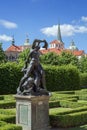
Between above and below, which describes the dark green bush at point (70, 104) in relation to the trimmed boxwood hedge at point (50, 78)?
below

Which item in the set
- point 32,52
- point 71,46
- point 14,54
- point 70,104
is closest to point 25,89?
point 32,52

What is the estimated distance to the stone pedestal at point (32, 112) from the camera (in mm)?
12179

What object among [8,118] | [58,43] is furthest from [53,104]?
[58,43]

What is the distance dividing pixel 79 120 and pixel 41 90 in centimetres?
314

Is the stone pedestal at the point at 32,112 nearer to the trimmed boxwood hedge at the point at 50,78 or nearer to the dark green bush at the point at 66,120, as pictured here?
the dark green bush at the point at 66,120

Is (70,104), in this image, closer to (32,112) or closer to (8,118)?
(8,118)

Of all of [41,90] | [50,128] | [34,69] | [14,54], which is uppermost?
[14,54]

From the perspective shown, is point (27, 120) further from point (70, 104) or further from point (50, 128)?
point (70, 104)

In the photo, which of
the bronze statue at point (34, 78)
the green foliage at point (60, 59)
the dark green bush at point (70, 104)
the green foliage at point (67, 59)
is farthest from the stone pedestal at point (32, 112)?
the green foliage at point (67, 59)

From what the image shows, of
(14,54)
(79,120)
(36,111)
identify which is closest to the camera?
(36,111)

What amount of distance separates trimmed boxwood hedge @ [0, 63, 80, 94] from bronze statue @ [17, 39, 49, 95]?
703 inches

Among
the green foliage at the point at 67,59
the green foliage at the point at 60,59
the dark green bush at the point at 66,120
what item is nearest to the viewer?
the dark green bush at the point at 66,120

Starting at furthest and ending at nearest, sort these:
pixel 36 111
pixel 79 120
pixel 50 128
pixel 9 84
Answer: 1. pixel 9 84
2. pixel 79 120
3. pixel 50 128
4. pixel 36 111

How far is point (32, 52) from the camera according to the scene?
42.2 ft
